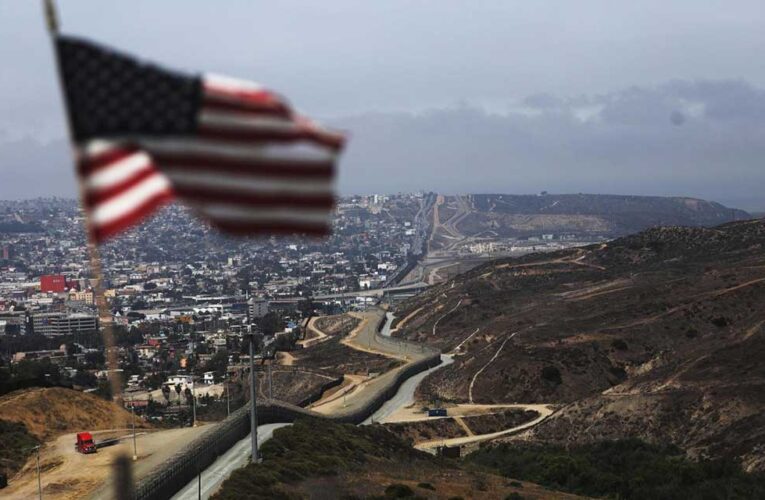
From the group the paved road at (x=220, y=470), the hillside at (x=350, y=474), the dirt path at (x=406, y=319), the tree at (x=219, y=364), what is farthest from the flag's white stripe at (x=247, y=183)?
the dirt path at (x=406, y=319)

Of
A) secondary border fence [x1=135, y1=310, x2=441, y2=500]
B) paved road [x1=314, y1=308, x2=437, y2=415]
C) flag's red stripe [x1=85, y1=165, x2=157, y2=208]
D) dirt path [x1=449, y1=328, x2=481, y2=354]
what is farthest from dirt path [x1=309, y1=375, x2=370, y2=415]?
flag's red stripe [x1=85, y1=165, x2=157, y2=208]

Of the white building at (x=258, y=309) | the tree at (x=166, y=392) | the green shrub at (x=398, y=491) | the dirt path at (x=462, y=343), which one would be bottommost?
the white building at (x=258, y=309)

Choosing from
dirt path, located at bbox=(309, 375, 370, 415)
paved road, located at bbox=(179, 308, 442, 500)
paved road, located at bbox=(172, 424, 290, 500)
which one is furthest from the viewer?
dirt path, located at bbox=(309, 375, 370, 415)

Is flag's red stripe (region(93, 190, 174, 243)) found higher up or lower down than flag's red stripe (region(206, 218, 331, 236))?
higher up

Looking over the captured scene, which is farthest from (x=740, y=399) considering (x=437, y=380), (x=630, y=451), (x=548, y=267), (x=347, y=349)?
(x=548, y=267)

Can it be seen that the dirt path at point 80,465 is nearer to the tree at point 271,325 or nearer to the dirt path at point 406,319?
the dirt path at point 406,319

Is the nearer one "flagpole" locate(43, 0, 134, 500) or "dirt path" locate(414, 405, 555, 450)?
"flagpole" locate(43, 0, 134, 500)

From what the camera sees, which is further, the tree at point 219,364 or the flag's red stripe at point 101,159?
the tree at point 219,364

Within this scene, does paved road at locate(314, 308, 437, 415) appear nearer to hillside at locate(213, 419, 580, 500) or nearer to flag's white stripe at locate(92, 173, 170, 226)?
hillside at locate(213, 419, 580, 500)
